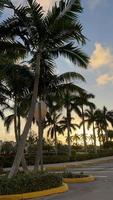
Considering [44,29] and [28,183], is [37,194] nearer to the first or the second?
[28,183]

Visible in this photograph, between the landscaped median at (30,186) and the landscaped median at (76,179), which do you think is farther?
the landscaped median at (76,179)

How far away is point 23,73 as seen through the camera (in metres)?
24.3

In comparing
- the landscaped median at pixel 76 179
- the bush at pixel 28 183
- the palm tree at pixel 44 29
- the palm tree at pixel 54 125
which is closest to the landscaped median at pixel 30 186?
the bush at pixel 28 183

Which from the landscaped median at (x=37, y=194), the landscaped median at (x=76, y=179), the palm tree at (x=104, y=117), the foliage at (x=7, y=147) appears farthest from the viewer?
the palm tree at (x=104, y=117)

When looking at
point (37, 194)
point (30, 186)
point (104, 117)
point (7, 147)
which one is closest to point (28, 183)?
point (30, 186)

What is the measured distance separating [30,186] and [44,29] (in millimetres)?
6281

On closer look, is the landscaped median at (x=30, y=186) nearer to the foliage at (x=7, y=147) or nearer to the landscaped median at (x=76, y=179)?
the landscaped median at (x=76, y=179)

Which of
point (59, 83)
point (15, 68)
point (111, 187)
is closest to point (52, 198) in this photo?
point (111, 187)

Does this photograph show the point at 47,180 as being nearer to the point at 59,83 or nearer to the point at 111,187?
the point at 111,187

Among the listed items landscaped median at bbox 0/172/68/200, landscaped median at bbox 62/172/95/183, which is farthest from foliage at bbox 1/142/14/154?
landscaped median at bbox 0/172/68/200

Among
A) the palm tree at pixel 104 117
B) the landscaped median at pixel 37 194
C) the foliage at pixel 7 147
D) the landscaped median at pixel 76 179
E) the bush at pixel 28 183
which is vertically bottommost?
the landscaped median at pixel 37 194

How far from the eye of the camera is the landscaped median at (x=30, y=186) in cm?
1580

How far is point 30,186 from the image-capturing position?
1647cm

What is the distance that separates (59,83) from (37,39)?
8981 mm
